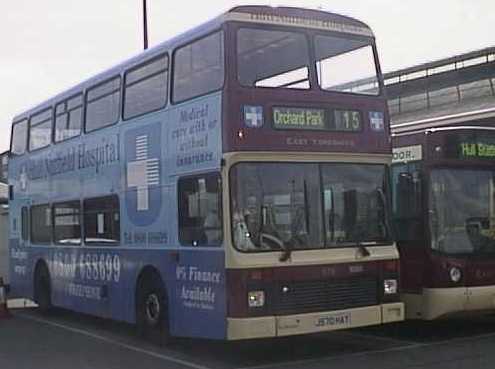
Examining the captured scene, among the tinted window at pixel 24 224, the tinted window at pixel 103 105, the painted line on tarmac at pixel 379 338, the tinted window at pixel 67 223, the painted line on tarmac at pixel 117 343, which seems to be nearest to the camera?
the painted line on tarmac at pixel 117 343

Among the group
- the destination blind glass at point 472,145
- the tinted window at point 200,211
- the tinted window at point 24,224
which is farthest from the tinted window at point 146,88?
the tinted window at point 24,224

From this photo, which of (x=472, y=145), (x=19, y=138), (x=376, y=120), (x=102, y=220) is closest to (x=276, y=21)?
(x=376, y=120)

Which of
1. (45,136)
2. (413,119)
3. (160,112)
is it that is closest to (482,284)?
(160,112)

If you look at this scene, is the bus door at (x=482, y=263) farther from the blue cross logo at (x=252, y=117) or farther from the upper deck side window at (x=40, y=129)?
the upper deck side window at (x=40, y=129)

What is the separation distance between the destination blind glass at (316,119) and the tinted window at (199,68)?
2.65ft

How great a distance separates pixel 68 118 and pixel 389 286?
22.3 ft

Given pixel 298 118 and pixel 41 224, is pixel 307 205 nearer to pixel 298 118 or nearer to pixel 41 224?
pixel 298 118

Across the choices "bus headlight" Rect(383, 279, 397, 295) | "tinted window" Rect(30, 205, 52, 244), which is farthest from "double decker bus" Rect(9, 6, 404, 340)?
"tinted window" Rect(30, 205, 52, 244)

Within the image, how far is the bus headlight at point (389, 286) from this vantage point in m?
Result: 9.85

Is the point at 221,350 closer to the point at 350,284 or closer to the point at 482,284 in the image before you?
the point at 350,284

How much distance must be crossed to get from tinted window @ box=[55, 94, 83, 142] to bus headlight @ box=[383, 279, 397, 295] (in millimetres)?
6145

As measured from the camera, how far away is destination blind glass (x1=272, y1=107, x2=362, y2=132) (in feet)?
31.0

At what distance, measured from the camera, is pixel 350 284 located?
9586mm

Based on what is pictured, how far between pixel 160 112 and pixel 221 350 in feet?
10.5
